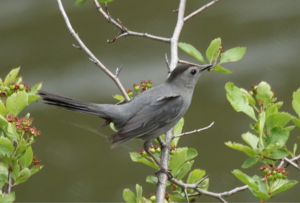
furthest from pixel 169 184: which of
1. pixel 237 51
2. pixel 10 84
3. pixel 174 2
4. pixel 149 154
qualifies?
pixel 174 2

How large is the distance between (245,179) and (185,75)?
142 cm

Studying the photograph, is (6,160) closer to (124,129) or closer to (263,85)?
(124,129)

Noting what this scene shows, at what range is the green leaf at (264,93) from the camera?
1.98 meters

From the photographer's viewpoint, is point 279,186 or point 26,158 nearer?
point 279,186

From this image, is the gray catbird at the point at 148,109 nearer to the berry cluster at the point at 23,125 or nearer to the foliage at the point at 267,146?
the berry cluster at the point at 23,125

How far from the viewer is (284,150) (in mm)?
1808

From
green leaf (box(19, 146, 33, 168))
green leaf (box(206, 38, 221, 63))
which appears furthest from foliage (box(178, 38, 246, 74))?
green leaf (box(19, 146, 33, 168))

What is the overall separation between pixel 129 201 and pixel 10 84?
90cm

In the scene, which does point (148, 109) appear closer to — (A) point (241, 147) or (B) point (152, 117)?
(B) point (152, 117)

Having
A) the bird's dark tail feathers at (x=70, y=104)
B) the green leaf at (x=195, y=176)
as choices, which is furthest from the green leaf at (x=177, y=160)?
the bird's dark tail feathers at (x=70, y=104)

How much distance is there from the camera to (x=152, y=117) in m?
2.84

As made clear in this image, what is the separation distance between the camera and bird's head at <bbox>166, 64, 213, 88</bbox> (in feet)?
9.69

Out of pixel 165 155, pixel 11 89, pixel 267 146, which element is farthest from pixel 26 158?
pixel 267 146

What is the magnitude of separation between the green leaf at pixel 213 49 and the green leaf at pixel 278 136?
817mm
